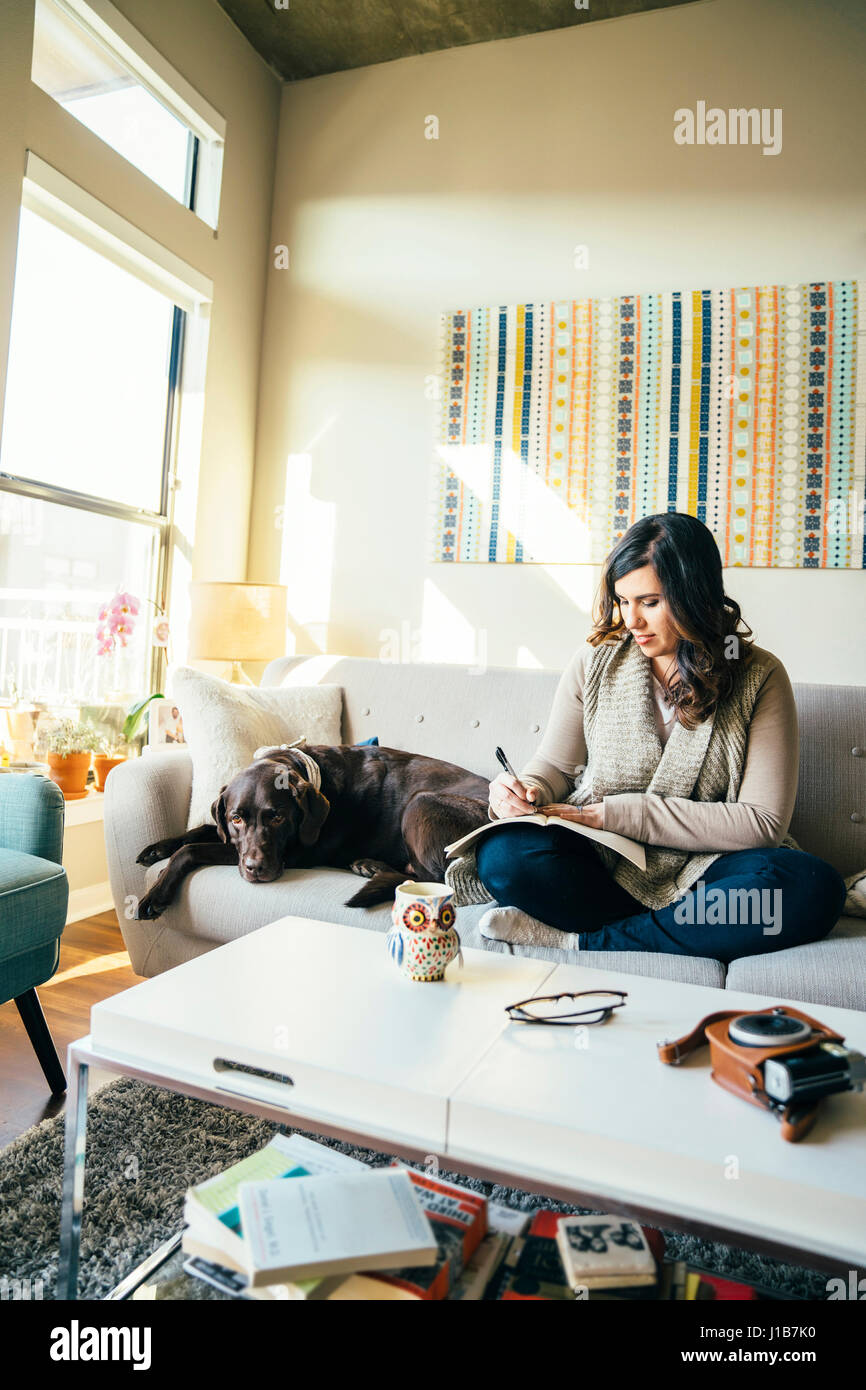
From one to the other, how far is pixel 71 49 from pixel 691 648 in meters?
2.70

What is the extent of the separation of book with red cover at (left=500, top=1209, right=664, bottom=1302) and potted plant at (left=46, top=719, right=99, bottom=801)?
231 cm

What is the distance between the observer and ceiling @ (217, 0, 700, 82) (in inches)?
127

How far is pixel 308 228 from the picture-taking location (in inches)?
145

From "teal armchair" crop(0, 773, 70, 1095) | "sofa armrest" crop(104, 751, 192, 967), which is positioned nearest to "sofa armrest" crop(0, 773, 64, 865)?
"teal armchair" crop(0, 773, 70, 1095)

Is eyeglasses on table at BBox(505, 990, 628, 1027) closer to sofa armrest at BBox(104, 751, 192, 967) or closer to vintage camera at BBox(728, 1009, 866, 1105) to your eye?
vintage camera at BBox(728, 1009, 866, 1105)

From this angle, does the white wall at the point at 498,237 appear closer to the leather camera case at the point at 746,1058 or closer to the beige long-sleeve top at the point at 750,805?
the beige long-sleeve top at the point at 750,805

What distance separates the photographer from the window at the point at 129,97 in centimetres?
272

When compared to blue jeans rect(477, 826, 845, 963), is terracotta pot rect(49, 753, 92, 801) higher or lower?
higher

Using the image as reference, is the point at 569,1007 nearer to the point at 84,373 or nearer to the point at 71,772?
the point at 71,772

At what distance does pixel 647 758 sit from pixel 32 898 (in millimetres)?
1182

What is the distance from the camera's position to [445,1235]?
86 cm

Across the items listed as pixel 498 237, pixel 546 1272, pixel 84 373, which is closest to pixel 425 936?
pixel 546 1272

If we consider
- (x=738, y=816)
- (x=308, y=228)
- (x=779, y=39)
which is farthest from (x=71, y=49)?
(x=738, y=816)
